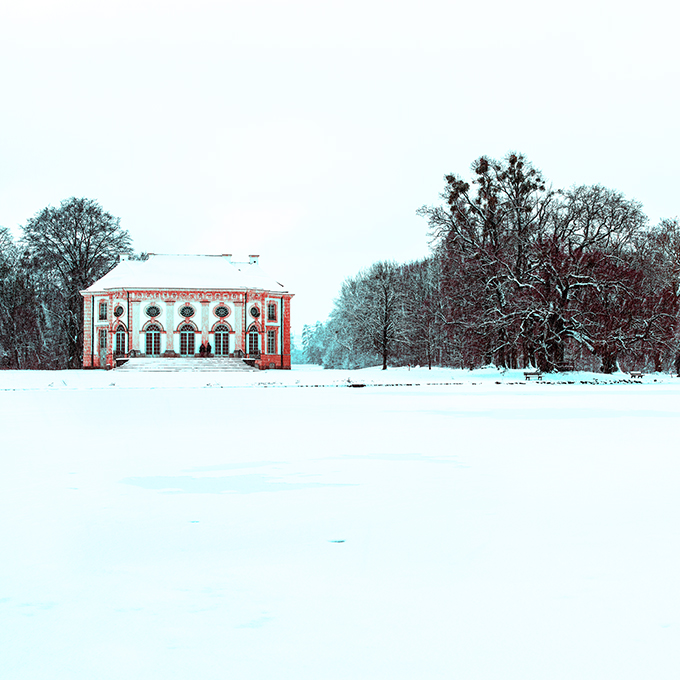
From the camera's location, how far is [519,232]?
39469 mm

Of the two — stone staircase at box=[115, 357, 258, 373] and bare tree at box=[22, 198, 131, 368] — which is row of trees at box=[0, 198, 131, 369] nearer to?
bare tree at box=[22, 198, 131, 368]

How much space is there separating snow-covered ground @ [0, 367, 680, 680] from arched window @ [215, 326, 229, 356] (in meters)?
45.6

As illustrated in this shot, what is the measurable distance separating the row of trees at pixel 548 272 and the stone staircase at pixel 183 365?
13.5 metres

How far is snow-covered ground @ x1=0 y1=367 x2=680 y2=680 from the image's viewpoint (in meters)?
2.82

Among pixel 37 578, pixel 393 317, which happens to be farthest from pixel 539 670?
pixel 393 317

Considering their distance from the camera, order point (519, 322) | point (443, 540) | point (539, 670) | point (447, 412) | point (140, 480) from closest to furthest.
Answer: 1. point (539, 670)
2. point (443, 540)
3. point (140, 480)
4. point (447, 412)
5. point (519, 322)

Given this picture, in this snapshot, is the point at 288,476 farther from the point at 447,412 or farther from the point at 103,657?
the point at 447,412

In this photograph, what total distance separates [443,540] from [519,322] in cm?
3171

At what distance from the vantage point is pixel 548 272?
35.3m

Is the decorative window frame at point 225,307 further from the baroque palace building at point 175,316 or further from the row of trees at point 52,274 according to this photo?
the row of trees at point 52,274

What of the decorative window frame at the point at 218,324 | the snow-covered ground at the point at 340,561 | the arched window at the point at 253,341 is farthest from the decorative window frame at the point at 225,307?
the snow-covered ground at the point at 340,561

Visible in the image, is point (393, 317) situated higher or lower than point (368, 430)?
higher

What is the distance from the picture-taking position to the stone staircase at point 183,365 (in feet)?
153

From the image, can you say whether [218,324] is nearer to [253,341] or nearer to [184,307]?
[184,307]
